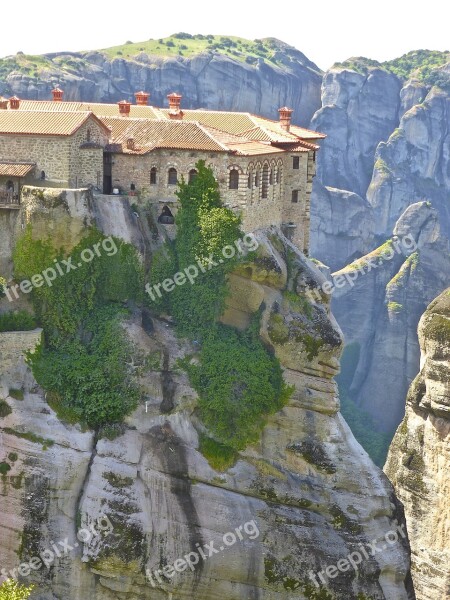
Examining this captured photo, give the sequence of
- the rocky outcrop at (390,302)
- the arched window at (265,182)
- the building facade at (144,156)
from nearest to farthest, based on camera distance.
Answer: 1. the building facade at (144,156)
2. the arched window at (265,182)
3. the rocky outcrop at (390,302)

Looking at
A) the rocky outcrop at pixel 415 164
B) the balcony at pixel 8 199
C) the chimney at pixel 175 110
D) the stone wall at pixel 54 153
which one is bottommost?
the rocky outcrop at pixel 415 164

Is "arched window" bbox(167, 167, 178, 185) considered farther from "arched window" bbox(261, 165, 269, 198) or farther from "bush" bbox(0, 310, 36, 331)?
"bush" bbox(0, 310, 36, 331)

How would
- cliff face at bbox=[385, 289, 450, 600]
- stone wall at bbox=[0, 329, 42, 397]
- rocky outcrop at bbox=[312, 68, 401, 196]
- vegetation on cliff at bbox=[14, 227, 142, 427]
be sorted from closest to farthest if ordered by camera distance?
stone wall at bbox=[0, 329, 42, 397]
vegetation on cliff at bbox=[14, 227, 142, 427]
cliff face at bbox=[385, 289, 450, 600]
rocky outcrop at bbox=[312, 68, 401, 196]

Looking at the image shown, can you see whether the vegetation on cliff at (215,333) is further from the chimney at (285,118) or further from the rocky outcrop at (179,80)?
the rocky outcrop at (179,80)

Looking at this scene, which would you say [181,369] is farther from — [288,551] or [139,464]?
[288,551]

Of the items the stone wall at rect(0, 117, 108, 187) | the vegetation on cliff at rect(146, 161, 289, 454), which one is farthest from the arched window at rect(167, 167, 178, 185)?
the stone wall at rect(0, 117, 108, 187)

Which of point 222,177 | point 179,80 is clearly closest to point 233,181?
point 222,177

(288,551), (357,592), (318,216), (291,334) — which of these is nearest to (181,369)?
(291,334)

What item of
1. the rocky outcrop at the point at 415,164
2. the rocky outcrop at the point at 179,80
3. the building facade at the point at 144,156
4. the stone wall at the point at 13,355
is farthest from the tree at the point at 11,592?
the rocky outcrop at the point at 415,164
